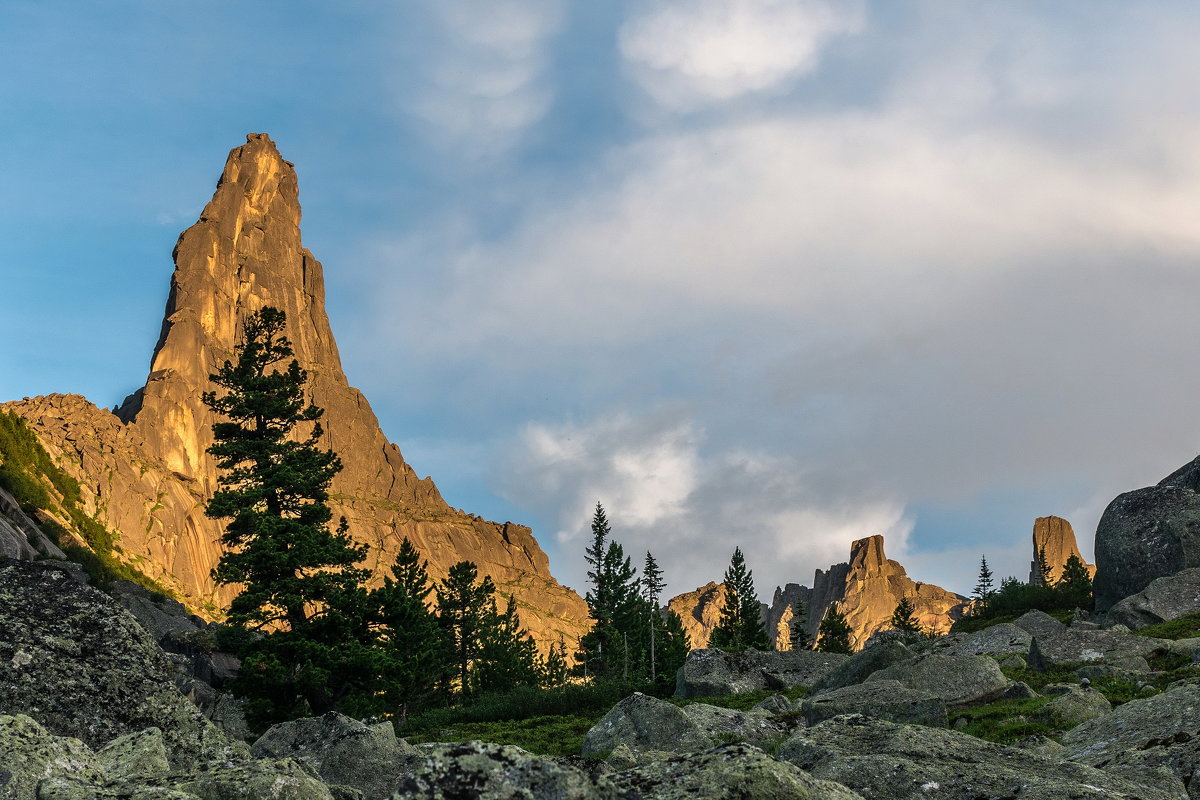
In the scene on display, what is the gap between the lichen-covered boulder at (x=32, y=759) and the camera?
757 centimetres

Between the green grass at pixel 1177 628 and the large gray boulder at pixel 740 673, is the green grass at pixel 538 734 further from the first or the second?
the green grass at pixel 1177 628

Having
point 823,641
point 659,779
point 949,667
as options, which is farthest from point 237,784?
point 823,641

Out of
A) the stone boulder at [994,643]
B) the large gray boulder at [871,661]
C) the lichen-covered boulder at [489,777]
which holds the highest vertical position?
the stone boulder at [994,643]

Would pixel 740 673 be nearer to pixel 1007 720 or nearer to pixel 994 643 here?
pixel 994 643

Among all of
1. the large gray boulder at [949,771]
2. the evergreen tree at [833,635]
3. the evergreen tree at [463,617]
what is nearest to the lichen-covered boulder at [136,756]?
the large gray boulder at [949,771]

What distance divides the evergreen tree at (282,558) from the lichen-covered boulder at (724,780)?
3372 cm

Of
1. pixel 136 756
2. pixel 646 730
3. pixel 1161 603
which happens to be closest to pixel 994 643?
pixel 1161 603

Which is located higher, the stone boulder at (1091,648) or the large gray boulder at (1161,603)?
the large gray boulder at (1161,603)

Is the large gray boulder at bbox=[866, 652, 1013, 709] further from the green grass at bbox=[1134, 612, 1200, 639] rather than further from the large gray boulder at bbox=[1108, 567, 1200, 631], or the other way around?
the large gray boulder at bbox=[1108, 567, 1200, 631]

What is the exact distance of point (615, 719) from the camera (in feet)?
68.0

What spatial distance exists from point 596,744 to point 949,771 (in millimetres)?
13622

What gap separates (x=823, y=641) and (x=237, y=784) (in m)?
85.0

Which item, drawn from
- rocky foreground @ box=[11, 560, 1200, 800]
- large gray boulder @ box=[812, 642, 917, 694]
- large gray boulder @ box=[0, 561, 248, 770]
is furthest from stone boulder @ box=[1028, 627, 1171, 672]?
large gray boulder @ box=[0, 561, 248, 770]

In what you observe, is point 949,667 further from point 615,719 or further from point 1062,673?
point 615,719
